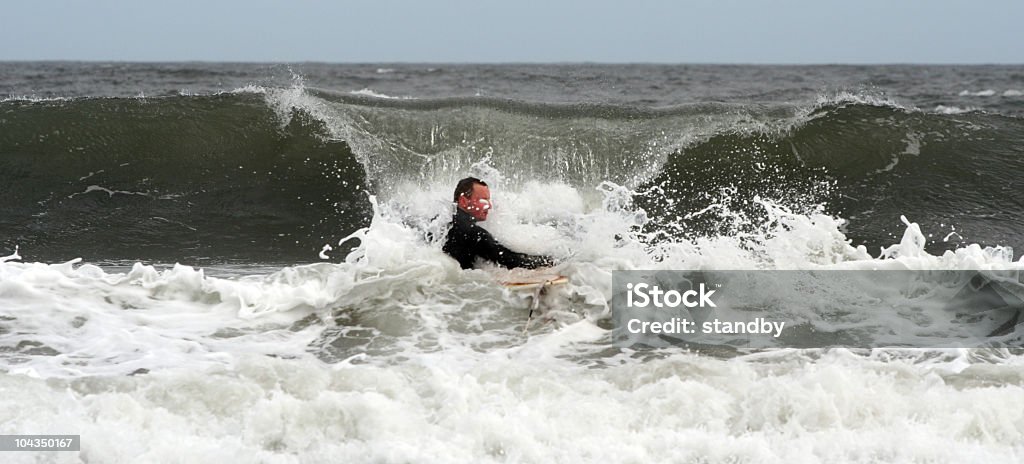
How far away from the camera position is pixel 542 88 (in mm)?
19578

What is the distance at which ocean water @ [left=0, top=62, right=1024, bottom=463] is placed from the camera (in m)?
3.78

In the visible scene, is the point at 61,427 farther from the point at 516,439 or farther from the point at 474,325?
the point at 474,325

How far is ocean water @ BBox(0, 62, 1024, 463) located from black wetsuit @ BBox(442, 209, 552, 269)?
14cm

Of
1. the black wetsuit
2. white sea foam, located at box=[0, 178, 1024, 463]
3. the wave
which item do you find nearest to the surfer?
the black wetsuit

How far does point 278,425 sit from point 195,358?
42.0 inches

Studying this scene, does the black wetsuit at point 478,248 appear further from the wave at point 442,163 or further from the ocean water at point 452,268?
the wave at point 442,163

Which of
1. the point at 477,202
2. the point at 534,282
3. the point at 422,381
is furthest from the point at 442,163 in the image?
the point at 422,381

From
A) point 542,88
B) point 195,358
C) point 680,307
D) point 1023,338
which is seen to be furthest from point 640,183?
point 542,88

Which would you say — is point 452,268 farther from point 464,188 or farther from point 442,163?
point 442,163

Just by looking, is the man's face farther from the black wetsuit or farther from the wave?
the wave

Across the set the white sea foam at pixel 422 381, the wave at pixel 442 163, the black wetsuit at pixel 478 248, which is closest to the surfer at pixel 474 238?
the black wetsuit at pixel 478 248

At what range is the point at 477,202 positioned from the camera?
5867mm

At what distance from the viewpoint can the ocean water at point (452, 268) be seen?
3781mm

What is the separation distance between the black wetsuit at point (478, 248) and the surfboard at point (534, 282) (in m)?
0.20
